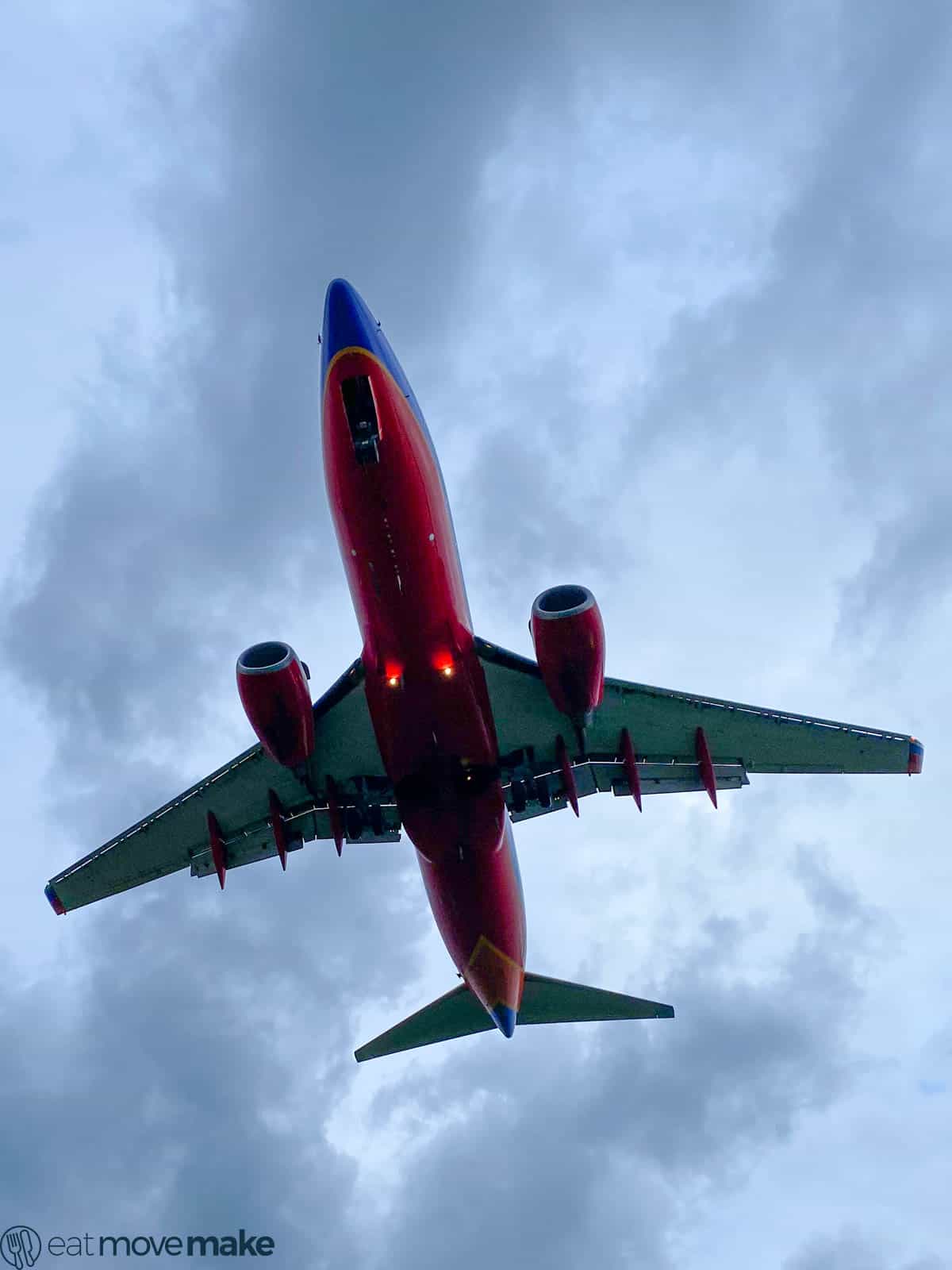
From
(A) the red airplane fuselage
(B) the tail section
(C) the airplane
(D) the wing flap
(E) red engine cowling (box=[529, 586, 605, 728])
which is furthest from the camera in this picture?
(B) the tail section

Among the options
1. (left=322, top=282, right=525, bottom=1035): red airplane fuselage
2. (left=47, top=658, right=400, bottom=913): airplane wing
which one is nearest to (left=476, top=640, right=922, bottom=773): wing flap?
(left=322, top=282, right=525, bottom=1035): red airplane fuselage

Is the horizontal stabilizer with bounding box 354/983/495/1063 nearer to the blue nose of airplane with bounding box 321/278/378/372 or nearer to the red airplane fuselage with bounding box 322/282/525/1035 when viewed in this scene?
the red airplane fuselage with bounding box 322/282/525/1035

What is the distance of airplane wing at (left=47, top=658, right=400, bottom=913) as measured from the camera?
26.6 meters

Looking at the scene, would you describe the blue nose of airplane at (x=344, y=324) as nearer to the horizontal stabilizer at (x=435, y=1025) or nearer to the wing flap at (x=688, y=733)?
the wing flap at (x=688, y=733)

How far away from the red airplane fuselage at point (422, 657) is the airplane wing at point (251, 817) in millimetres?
2701

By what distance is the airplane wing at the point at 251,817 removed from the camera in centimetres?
2659

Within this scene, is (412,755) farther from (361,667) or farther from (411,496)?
(411,496)

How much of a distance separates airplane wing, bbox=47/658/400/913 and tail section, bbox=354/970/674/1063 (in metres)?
5.07

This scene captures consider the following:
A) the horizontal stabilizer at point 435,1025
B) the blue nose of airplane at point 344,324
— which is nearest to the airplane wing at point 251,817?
the horizontal stabilizer at point 435,1025

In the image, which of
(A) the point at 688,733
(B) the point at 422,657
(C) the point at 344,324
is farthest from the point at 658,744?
(C) the point at 344,324

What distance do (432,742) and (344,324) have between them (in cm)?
827

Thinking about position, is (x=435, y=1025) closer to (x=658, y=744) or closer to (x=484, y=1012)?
(x=484, y=1012)

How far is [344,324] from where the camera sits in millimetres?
21031


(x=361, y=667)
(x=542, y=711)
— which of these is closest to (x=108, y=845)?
(x=361, y=667)
